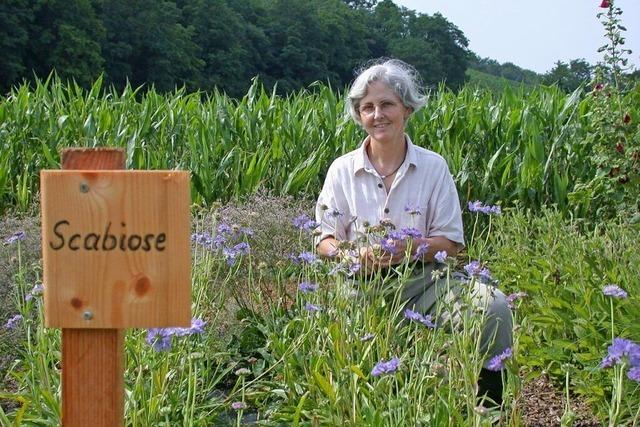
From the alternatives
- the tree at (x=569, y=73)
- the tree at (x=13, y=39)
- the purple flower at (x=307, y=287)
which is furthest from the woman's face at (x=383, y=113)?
the tree at (x=13, y=39)

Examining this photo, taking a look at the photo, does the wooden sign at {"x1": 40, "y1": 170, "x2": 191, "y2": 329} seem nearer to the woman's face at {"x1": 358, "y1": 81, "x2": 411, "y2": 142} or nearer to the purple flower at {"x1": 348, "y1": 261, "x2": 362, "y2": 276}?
the purple flower at {"x1": 348, "y1": 261, "x2": 362, "y2": 276}

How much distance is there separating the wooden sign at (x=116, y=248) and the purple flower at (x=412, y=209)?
4.72 feet

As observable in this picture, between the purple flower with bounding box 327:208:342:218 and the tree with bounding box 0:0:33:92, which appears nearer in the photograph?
the purple flower with bounding box 327:208:342:218

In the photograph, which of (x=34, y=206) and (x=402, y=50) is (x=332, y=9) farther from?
(x=34, y=206)

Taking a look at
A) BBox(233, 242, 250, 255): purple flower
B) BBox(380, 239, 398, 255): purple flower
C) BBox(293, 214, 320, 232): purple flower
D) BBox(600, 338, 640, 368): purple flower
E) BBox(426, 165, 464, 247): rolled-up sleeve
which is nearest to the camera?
BBox(600, 338, 640, 368): purple flower

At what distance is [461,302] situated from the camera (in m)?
2.82

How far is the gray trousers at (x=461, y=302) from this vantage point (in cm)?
259

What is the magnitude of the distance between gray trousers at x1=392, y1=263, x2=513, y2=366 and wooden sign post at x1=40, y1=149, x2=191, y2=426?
1083 mm

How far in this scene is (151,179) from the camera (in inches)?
57.2

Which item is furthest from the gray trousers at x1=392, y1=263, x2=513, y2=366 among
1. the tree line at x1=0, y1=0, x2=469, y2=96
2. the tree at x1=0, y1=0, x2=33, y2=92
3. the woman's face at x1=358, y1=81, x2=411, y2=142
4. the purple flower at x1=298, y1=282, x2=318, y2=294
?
the tree at x1=0, y1=0, x2=33, y2=92

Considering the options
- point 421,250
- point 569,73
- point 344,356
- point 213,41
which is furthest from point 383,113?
point 213,41

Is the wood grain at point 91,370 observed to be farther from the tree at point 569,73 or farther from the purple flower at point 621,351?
the tree at point 569,73

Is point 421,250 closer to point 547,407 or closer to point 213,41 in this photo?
point 547,407

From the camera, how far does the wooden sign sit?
1.46 meters
